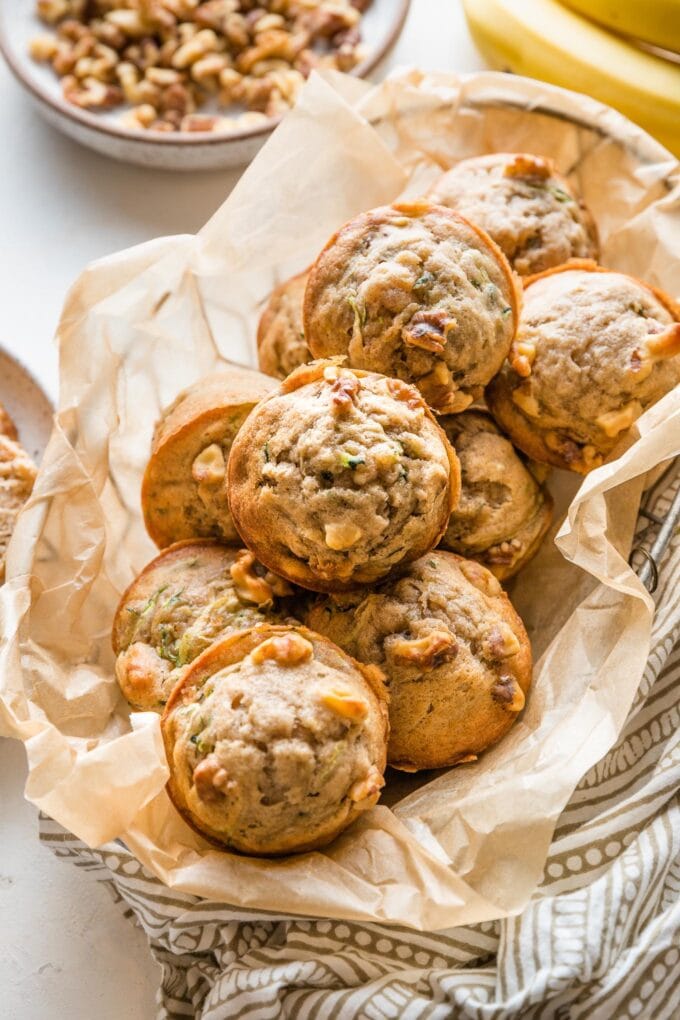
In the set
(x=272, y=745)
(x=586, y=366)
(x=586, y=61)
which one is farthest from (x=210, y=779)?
(x=586, y=61)

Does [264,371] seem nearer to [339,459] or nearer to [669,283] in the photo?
[339,459]

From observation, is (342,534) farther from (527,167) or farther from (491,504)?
(527,167)

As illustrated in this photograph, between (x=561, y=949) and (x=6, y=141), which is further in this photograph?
(x=6, y=141)

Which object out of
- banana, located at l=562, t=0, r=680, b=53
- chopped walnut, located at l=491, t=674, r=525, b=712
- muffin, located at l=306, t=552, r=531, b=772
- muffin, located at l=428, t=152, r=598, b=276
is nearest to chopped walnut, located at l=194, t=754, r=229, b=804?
muffin, located at l=306, t=552, r=531, b=772

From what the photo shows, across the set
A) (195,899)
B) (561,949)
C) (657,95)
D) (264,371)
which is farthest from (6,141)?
(561,949)

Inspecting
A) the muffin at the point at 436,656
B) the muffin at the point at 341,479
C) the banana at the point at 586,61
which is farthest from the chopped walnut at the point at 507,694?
the banana at the point at 586,61

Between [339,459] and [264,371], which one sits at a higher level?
[339,459]
